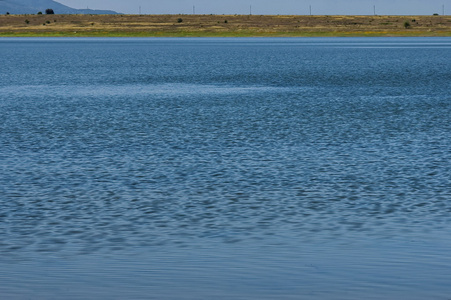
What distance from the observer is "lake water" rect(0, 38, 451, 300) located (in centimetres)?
1261

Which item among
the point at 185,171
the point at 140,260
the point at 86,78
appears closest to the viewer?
the point at 140,260

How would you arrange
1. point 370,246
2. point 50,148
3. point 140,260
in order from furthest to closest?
point 50,148
point 370,246
point 140,260

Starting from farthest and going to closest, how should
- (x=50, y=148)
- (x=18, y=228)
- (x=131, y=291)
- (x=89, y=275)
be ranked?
(x=50, y=148) < (x=18, y=228) < (x=89, y=275) < (x=131, y=291)

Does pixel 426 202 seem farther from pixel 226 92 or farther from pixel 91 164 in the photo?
pixel 226 92

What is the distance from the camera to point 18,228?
16188 millimetres

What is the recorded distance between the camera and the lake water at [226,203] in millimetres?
12609

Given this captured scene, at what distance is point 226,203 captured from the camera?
60.9 ft

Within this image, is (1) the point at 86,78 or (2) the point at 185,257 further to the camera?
(1) the point at 86,78

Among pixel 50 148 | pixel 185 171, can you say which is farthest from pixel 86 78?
pixel 185 171

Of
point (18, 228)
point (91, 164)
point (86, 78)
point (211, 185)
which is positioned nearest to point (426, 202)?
point (211, 185)

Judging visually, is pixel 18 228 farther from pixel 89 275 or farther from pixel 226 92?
pixel 226 92

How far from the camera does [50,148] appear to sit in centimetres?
2800

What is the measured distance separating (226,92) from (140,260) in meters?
44.0

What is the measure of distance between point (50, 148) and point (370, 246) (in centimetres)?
1563
